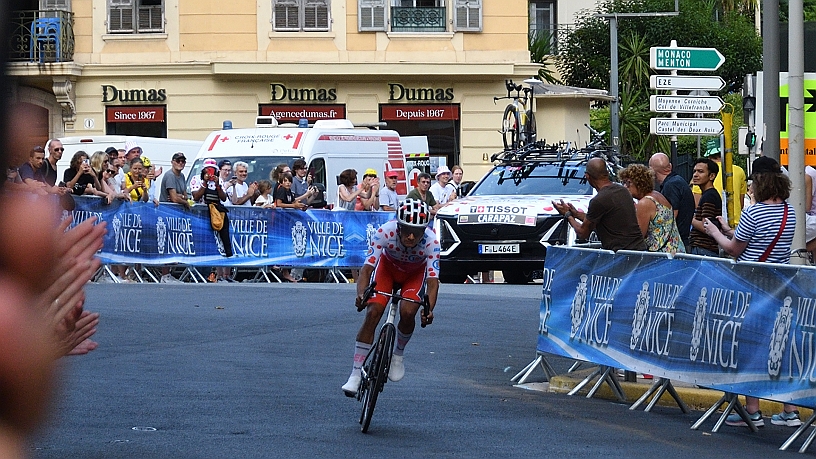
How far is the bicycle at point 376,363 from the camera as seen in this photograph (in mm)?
8862

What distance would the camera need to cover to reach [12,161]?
65.4 inches

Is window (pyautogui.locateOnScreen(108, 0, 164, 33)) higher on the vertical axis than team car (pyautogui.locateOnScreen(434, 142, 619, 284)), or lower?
higher

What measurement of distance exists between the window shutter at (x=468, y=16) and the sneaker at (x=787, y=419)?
94.0 feet

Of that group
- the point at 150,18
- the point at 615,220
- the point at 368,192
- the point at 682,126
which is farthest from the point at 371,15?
the point at 615,220

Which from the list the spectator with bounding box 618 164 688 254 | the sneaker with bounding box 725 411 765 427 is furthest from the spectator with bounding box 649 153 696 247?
the sneaker with bounding box 725 411 765 427

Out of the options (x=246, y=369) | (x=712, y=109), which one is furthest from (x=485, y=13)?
(x=246, y=369)

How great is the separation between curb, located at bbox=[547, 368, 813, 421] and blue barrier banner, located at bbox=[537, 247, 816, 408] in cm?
27

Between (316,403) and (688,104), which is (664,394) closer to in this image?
(316,403)

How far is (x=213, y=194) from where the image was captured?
2153 centimetres

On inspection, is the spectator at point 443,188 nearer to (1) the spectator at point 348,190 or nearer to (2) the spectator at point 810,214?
(1) the spectator at point 348,190

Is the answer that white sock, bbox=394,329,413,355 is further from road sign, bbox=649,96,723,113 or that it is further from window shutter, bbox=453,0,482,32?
window shutter, bbox=453,0,482,32

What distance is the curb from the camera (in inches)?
398

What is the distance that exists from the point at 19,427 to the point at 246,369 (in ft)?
33.6

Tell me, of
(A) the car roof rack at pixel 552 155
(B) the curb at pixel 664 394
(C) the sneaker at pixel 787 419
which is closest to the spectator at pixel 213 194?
(A) the car roof rack at pixel 552 155
